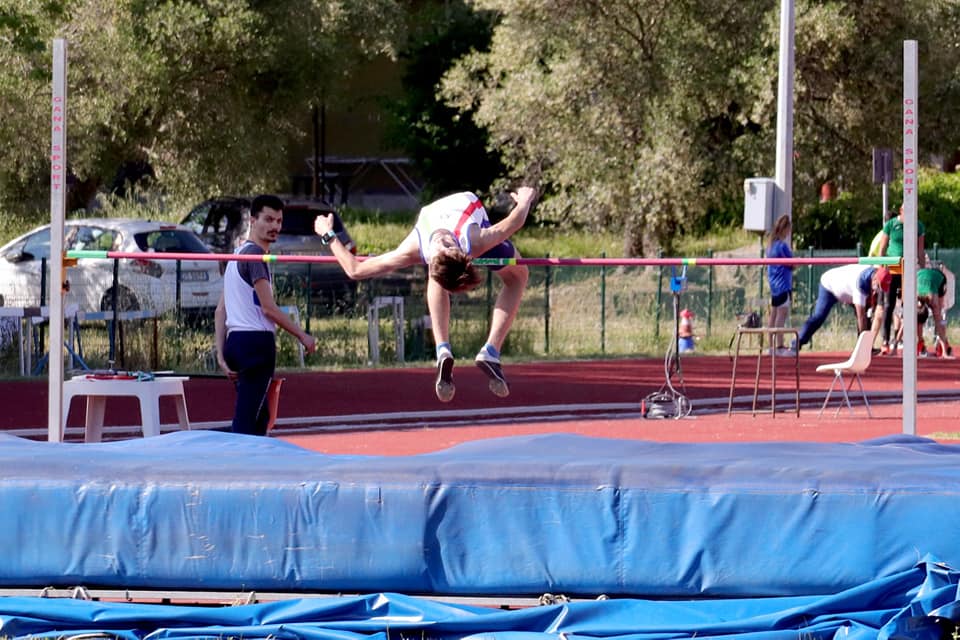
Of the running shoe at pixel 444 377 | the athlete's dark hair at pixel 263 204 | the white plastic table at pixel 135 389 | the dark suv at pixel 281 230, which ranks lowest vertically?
the white plastic table at pixel 135 389

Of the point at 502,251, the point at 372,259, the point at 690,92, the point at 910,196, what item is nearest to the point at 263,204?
the point at 372,259

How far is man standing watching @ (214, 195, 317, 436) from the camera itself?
29.5 feet

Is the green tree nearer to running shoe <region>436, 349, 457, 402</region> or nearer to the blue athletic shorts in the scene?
the blue athletic shorts

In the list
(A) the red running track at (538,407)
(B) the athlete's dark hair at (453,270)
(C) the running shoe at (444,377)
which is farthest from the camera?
(A) the red running track at (538,407)

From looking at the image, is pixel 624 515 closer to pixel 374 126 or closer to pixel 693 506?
pixel 693 506

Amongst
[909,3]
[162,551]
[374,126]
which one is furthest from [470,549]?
[374,126]

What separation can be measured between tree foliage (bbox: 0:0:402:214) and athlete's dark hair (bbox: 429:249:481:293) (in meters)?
14.3

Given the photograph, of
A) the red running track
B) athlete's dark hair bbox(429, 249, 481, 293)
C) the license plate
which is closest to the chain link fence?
the license plate

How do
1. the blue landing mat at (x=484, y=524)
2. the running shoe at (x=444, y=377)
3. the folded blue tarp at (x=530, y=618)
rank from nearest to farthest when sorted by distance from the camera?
1. the folded blue tarp at (x=530, y=618)
2. the blue landing mat at (x=484, y=524)
3. the running shoe at (x=444, y=377)

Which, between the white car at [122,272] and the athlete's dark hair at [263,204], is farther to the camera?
the white car at [122,272]

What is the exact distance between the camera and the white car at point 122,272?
19.2m

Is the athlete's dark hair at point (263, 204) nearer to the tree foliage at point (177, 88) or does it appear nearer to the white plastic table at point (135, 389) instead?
the white plastic table at point (135, 389)

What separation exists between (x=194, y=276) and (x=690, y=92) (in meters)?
11.1

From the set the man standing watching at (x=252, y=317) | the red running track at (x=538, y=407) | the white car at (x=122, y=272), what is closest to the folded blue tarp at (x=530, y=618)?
the man standing watching at (x=252, y=317)
